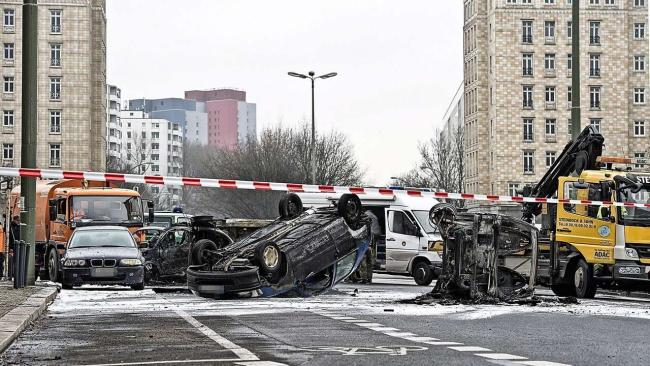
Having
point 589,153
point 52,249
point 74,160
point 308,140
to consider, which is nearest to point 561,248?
point 589,153

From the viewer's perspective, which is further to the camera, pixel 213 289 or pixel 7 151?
pixel 7 151

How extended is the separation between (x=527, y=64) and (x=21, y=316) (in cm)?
10166

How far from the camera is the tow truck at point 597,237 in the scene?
2588 cm

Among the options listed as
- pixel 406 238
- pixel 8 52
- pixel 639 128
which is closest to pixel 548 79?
pixel 639 128

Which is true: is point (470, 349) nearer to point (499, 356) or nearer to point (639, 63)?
point (499, 356)

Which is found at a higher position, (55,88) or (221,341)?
(55,88)

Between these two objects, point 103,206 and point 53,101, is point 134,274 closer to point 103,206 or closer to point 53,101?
point 103,206

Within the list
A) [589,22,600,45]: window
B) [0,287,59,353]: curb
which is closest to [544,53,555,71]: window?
[589,22,600,45]: window

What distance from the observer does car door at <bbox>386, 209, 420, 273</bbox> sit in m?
36.0

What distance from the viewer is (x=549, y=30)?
11588 centimetres

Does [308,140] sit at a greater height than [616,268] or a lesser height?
greater

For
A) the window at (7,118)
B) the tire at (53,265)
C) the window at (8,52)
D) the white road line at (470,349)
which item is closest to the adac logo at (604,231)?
the white road line at (470,349)

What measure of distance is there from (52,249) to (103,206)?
2.83m

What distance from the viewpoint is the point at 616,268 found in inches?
1022
